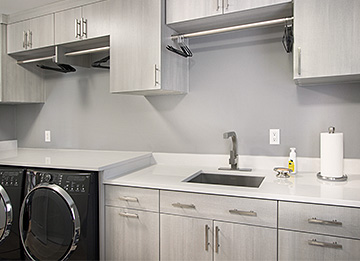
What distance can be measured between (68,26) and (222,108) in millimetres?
1404

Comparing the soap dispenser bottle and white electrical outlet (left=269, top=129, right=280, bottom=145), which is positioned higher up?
white electrical outlet (left=269, top=129, right=280, bottom=145)

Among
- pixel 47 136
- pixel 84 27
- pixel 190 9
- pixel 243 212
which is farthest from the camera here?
pixel 47 136

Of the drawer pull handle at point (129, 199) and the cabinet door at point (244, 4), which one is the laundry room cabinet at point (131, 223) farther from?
the cabinet door at point (244, 4)

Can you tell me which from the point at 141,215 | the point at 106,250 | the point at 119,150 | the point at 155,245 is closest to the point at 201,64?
the point at 119,150

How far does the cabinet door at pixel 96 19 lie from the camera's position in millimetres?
2188

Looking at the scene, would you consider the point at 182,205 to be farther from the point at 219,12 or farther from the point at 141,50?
the point at 219,12

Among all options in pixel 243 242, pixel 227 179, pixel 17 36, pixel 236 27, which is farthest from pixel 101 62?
pixel 243 242

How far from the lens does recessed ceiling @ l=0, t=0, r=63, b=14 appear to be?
2.39 meters

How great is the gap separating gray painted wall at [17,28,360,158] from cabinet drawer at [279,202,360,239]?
0.67 metres

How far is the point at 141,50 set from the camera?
6.72ft

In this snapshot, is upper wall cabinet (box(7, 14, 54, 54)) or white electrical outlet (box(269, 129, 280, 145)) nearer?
white electrical outlet (box(269, 129, 280, 145))

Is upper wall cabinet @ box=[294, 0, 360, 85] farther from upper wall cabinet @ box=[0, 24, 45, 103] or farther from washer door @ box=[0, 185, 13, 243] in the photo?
upper wall cabinet @ box=[0, 24, 45, 103]

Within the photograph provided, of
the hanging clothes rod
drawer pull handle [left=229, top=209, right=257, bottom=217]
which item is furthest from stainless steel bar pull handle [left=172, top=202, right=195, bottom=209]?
the hanging clothes rod

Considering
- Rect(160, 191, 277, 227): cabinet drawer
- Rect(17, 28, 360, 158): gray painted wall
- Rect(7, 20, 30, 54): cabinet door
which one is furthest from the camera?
Rect(7, 20, 30, 54): cabinet door
